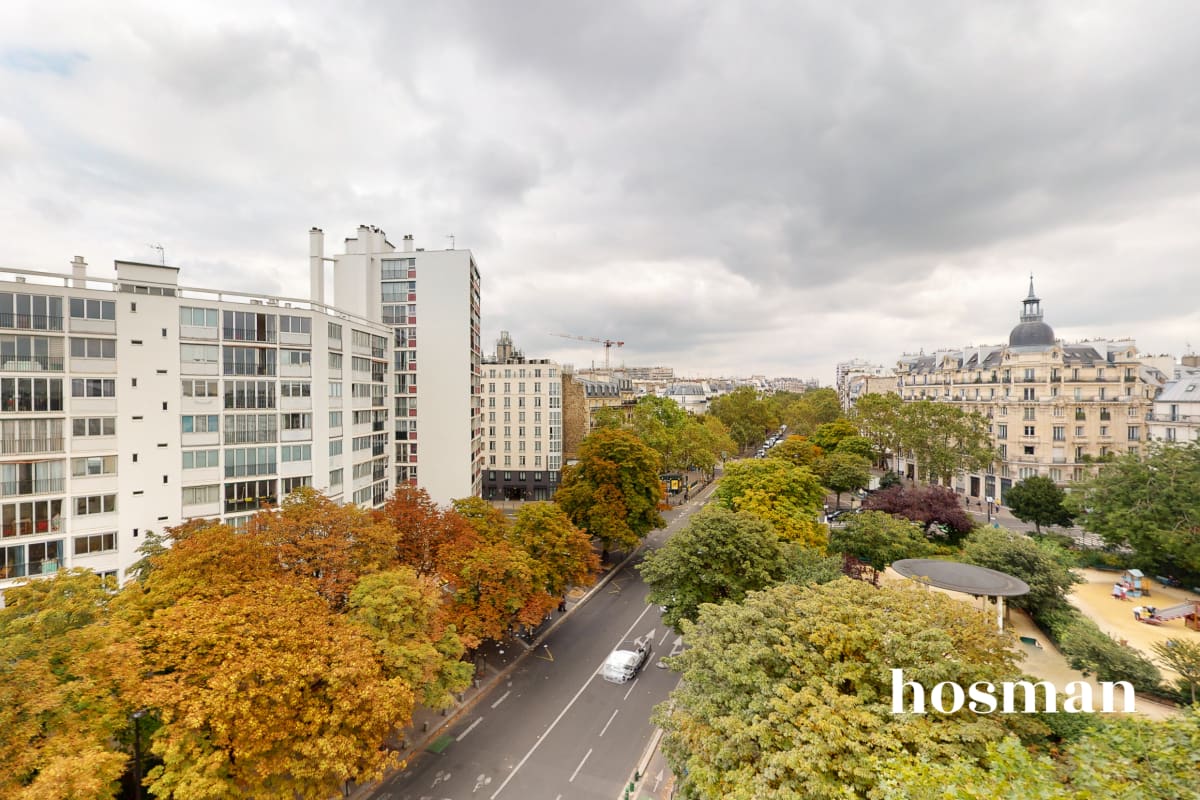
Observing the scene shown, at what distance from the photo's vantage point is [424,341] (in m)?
45.2

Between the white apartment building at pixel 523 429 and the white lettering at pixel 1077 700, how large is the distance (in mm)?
53356

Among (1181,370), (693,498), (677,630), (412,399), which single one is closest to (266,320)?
(412,399)

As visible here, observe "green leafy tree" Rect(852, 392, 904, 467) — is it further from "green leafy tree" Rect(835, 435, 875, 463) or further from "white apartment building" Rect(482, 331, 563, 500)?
"white apartment building" Rect(482, 331, 563, 500)

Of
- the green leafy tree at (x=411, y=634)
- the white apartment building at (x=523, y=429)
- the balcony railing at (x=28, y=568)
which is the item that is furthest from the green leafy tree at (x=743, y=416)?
the balcony railing at (x=28, y=568)

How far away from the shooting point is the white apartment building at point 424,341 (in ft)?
146

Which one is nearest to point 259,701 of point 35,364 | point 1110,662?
point 35,364

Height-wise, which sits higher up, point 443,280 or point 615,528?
point 443,280

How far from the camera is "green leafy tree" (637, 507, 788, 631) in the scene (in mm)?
25484

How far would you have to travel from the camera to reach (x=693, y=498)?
7181cm

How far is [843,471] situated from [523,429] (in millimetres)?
40317

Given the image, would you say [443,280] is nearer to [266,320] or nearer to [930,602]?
[266,320]

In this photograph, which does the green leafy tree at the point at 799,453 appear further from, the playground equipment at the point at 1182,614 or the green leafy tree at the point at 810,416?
the green leafy tree at the point at 810,416

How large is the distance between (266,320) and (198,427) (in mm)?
7686

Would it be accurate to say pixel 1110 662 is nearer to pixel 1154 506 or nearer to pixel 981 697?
pixel 981 697
